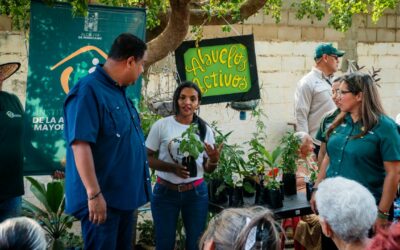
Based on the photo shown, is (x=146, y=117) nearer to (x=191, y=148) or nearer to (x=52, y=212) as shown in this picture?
(x=191, y=148)

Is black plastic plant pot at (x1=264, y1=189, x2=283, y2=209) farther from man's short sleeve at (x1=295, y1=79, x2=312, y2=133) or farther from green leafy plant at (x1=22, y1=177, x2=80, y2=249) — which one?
green leafy plant at (x1=22, y1=177, x2=80, y2=249)

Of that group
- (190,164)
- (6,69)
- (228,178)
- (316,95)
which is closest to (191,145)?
(190,164)

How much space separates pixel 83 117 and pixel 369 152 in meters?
1.92

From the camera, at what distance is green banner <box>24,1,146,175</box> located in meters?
4.18

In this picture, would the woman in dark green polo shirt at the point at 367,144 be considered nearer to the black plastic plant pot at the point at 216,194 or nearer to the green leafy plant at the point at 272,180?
the green leafy plant at the point at 272,180

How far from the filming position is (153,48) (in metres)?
4.68

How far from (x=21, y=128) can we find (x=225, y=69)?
1953 millimetres

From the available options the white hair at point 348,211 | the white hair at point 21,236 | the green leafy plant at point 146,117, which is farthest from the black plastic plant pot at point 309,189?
the white hair at point 21,236

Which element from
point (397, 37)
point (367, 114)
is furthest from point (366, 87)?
point (397, 37)

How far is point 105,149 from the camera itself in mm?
3223

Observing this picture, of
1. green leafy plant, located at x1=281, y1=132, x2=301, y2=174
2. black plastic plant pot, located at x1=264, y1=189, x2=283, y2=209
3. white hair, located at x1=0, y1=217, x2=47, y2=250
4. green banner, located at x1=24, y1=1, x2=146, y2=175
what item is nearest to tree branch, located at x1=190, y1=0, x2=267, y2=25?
green banner, located at x1=24, y1=1, x2=146, y2=175

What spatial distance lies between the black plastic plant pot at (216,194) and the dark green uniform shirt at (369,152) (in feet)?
3.12

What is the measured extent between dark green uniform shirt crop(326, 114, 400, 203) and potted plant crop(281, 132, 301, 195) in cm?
71

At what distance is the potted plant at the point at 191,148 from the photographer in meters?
4.01
